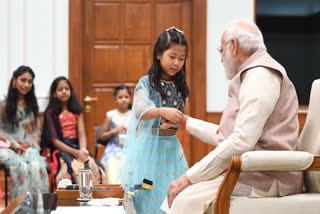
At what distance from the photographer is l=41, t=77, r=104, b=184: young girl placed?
4.80 metres

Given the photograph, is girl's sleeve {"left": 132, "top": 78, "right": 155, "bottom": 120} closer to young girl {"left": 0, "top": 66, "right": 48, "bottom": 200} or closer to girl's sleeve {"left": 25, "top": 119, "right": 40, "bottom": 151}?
young girl {"left": 0, "top": 66, "right": 48, "bottom": 200}

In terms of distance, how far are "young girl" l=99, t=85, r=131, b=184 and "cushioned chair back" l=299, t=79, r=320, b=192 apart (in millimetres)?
2390

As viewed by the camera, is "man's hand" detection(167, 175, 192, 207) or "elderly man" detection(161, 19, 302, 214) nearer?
"elderly man" detection(161, 19, 302, 214)

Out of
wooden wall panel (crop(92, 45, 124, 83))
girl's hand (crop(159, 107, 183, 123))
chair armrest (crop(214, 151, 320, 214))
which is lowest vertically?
chair armrest (crop(214, 151, 320, 214))

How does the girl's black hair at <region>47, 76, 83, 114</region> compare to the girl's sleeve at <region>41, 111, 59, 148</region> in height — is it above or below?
above

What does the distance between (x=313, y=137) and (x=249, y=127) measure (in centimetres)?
43

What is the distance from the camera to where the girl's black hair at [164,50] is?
3.32m

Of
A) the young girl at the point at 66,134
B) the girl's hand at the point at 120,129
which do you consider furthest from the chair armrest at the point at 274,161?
the girl's hand at the point at 120,129

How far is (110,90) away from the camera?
6.24 metres

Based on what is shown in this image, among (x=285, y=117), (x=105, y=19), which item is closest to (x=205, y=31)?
(x=105, y=19)

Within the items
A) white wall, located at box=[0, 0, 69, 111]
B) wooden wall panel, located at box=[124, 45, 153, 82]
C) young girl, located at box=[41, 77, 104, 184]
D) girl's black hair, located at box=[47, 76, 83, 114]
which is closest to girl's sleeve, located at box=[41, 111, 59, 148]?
young girl, located at box=[41, 77, 104, 184]

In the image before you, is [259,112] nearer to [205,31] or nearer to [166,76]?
[166,76]

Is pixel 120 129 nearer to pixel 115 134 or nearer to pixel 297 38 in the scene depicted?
pixel 115 134

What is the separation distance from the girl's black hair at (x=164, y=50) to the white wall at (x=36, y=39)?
2.71m
